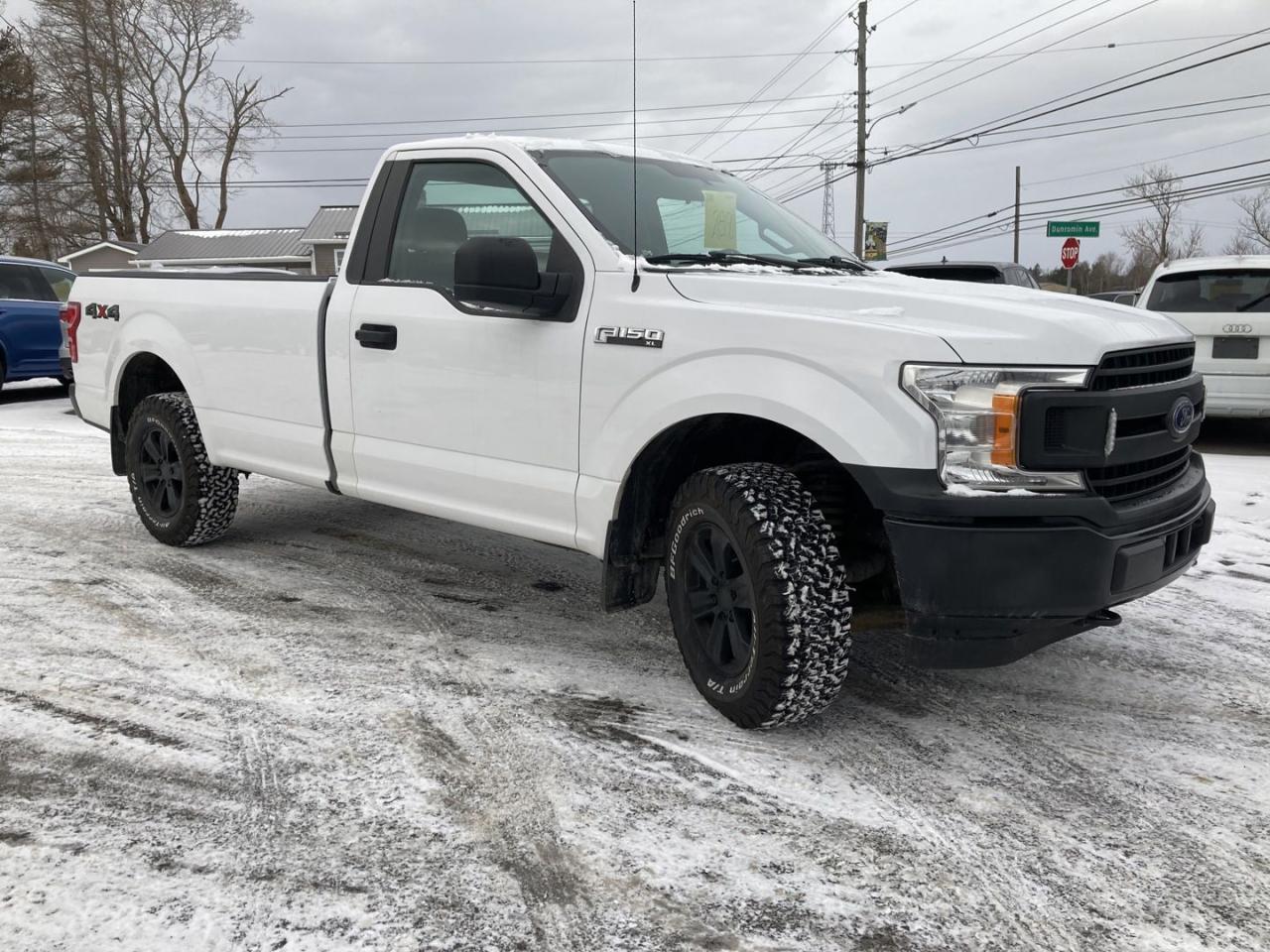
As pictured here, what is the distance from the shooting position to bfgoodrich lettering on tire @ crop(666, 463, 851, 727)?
3.08 m

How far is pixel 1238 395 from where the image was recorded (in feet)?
28.4

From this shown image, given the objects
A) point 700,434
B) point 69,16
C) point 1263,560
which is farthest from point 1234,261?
point 69,16

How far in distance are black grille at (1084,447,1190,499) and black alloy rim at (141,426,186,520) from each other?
4.45 meters

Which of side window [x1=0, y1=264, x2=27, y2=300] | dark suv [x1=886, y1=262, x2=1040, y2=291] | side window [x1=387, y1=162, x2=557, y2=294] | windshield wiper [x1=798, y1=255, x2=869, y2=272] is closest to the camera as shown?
side window [x1=387, y1=162, x2=557, y2=294]

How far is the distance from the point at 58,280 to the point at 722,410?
44.7ft

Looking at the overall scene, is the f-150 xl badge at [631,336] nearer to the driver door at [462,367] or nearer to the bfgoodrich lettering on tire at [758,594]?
the driver door at [462,367]

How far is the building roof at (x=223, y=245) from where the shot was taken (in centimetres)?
4316

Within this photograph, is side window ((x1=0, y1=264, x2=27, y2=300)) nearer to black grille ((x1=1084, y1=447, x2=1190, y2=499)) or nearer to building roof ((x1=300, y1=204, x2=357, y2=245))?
black grille ((x1=1084, y1=447, x2=1190, y2=499))

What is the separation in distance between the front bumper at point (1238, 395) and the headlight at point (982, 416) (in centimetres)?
685

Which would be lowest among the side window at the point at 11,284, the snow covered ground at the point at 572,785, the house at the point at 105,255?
the snow covered ground at the point at 572,785

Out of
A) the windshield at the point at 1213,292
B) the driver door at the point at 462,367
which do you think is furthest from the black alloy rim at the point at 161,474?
the windshield at the point at 1213,292

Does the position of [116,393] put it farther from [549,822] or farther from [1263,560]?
[1263,560]

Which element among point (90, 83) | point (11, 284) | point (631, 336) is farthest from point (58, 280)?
point (90, 83)

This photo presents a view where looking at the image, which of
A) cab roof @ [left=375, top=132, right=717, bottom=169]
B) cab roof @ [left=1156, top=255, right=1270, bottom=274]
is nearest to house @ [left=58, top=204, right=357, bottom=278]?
cab roof @ [left=1156, top=255, right=1270, bottom=274]
